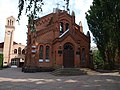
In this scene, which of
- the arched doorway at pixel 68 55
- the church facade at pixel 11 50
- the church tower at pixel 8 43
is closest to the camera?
the arched doorway at pixel 68 55

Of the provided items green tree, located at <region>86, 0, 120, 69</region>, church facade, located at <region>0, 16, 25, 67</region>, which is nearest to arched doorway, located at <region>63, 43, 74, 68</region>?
green tree, located at <region>86, 0, 120, 69</region>

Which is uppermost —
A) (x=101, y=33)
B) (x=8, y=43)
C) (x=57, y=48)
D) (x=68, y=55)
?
(x=8, y=43)

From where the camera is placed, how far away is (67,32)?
1275 inches

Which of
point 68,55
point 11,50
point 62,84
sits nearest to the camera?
point 62,84

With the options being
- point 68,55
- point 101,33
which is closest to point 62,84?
point 101,33

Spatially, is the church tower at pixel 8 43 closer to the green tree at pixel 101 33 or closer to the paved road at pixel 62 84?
the green tree at pixel 101 33

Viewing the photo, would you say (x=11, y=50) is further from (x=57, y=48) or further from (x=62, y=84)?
(x=62, y=84)

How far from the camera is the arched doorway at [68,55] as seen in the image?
32312 mm

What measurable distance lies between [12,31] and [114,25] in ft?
180

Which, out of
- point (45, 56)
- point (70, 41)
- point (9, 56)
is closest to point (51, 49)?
point (45, 56)

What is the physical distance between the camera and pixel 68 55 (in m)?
32.5

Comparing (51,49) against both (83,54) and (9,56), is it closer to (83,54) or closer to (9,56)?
(83,54)

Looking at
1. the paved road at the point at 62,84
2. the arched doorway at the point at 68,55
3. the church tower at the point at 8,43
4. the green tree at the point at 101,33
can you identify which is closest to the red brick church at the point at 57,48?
the arched doorway at the point at 68,55

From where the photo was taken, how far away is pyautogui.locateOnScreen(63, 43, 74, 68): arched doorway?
32.3 m
